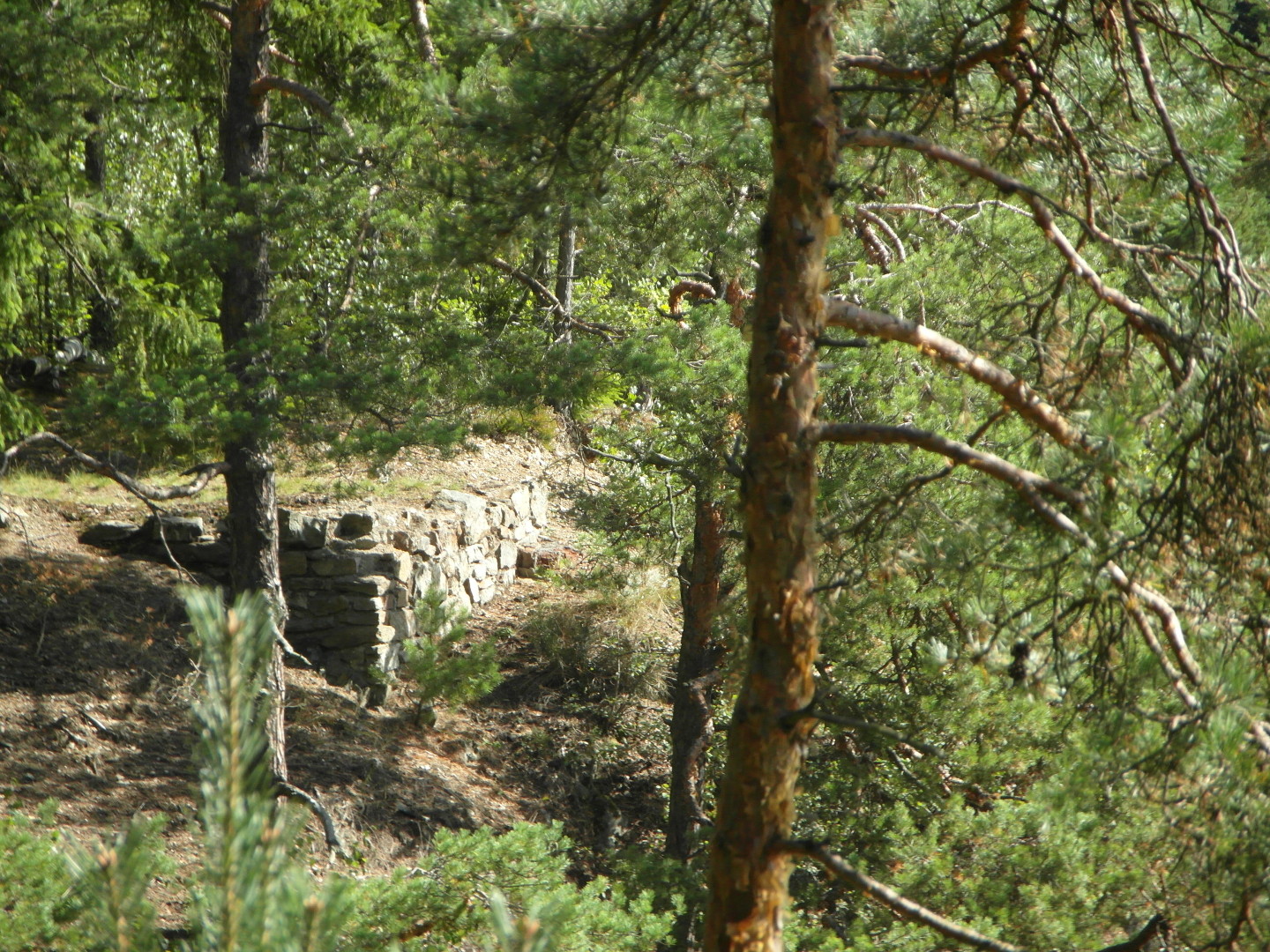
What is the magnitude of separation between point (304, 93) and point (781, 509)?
15.3 feet

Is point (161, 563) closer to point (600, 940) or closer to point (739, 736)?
point (600, 940)

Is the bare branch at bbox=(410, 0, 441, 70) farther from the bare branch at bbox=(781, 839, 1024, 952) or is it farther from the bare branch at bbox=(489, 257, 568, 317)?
the bare branch at bbox=(781, 839, 1024, 952)

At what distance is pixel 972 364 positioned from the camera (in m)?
2.83

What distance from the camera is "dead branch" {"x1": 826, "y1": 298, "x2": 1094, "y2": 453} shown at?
2.75m

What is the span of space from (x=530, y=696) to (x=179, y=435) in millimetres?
5014

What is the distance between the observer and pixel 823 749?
6395 millimetres

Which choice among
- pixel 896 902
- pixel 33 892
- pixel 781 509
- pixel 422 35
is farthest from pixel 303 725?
pixel 896 902

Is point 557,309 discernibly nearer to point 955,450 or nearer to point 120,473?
point 120,473

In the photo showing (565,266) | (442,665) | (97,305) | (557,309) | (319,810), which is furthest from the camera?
(97,305)

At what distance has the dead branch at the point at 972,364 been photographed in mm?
2746

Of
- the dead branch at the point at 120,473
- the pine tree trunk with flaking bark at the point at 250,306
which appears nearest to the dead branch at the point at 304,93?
the pine tree trunk with flaking bark at the point at 250,306

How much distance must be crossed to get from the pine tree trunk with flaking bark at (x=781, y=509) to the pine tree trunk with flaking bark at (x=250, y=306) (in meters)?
3.92

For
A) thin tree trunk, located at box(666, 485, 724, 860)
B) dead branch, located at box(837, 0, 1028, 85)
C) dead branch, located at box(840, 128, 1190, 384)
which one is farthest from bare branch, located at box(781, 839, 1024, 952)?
thin tree trunk, located at box(666, 485, 724, 860)

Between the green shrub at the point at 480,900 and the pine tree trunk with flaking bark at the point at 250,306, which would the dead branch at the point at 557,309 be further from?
the green shrub at the point at 480,900
